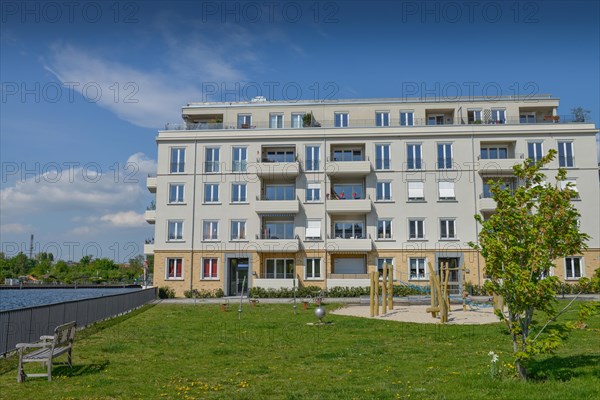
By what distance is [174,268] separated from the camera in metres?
42.1

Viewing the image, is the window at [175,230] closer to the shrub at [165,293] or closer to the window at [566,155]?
the shrub at [165,293]

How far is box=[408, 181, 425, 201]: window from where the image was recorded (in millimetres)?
41781

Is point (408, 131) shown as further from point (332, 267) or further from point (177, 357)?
point (177, 357)

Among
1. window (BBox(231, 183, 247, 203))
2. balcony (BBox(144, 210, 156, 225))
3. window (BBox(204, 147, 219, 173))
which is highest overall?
window (BBox(204, 147, 219, 173))

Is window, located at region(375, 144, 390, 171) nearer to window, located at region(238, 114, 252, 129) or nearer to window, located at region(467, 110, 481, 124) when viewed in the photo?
window, located at region(467, 110, 481, 124)

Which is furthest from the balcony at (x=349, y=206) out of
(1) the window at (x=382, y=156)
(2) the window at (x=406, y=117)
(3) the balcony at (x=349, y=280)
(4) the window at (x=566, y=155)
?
(4) the window at (x=566, y=155)

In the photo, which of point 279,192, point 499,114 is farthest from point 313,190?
point 499,114

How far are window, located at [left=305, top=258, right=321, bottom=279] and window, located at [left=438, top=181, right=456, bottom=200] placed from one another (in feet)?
34.9

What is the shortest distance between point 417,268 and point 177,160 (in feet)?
67.4

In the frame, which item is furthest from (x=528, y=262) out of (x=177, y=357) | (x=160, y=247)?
(x=160, y=247)

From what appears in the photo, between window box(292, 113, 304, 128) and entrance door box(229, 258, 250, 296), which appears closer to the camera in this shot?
entrance door box(229, 258, 250, 296)

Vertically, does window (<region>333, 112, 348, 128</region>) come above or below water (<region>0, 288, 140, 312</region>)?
above

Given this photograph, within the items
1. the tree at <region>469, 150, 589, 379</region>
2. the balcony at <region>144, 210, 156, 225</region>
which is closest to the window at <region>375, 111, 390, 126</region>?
the balcony at <region>144, 210, 156, 225</region>

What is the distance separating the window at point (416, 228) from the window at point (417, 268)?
1.74 meters
